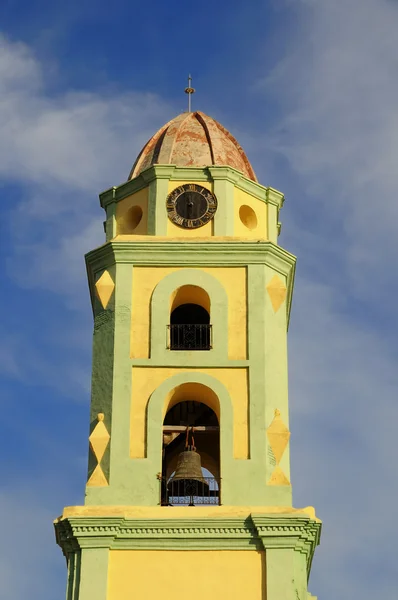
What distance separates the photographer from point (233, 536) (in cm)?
2761

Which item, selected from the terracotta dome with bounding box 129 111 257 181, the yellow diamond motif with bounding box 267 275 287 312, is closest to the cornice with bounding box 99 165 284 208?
the terracotta dome with bounding box 129 111 257 181

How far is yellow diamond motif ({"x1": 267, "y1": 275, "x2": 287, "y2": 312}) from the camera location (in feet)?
101

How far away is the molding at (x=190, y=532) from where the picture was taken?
1083 inches

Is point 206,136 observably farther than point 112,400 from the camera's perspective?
Yes

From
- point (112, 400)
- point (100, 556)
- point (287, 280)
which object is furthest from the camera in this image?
point (287, 280)

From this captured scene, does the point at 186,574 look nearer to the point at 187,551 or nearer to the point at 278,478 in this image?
the point at 187,551

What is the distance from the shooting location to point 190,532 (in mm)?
27656

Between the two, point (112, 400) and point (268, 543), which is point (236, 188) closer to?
point (112, 400)

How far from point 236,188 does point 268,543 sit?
818cm

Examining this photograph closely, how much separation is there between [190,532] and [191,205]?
7317mm

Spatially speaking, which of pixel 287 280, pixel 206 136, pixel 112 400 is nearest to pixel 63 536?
pixel 112 400

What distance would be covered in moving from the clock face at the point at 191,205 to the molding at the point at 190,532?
6.70 metres

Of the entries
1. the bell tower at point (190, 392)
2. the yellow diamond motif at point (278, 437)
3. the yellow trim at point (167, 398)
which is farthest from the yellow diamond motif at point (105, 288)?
the yellow diamond motif at point (278, 437)

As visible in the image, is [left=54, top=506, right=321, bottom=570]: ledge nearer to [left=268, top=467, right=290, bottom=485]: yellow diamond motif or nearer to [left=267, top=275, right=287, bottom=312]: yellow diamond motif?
[left=268, top=467, right=290, bottom=485]: yellow diamond motif
